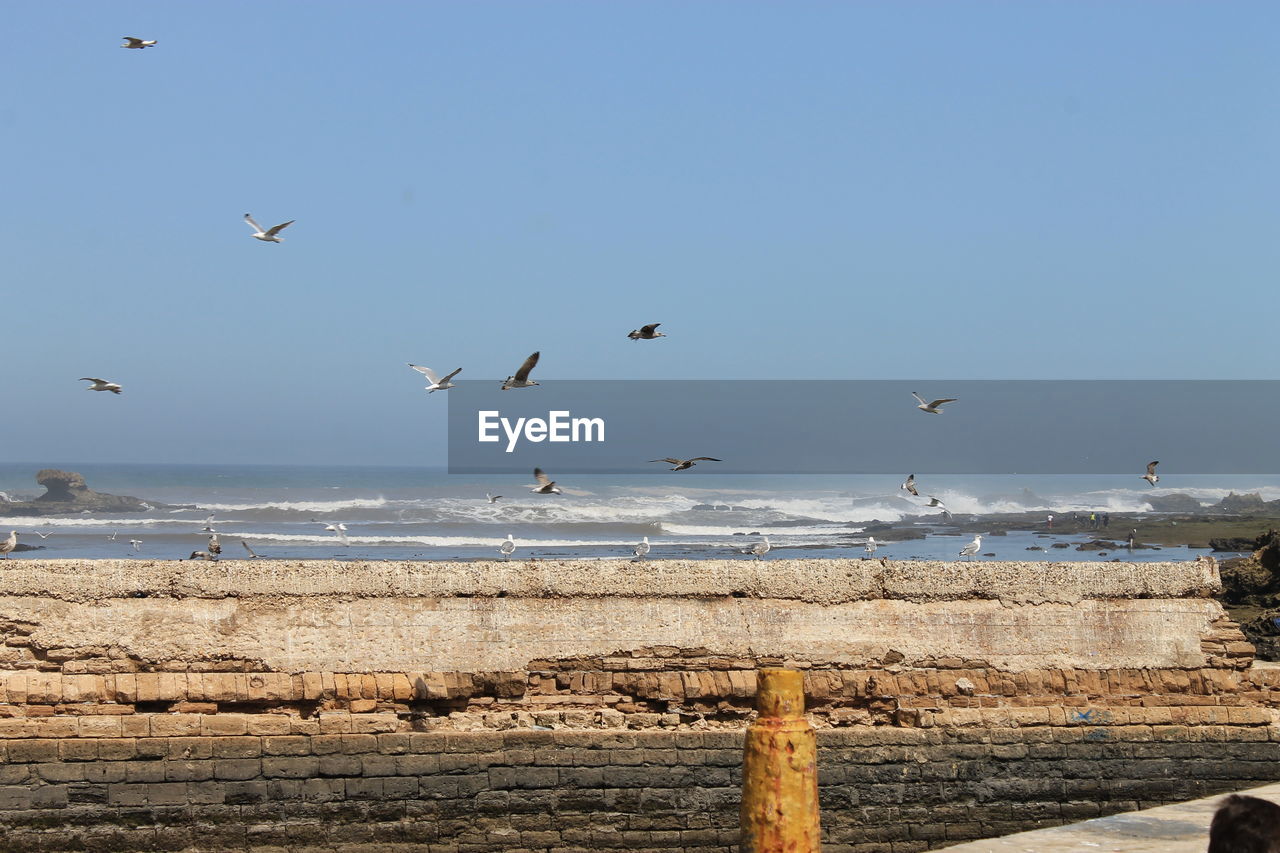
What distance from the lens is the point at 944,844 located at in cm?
782

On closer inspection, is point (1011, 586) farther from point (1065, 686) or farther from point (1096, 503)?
point (1096, 503)

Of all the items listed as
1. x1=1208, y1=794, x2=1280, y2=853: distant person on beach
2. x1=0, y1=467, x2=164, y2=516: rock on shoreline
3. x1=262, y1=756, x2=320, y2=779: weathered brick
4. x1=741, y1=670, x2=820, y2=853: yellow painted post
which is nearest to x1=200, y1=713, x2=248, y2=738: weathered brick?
x1=262, y1=756, x2=320, y2=779: weathered brick

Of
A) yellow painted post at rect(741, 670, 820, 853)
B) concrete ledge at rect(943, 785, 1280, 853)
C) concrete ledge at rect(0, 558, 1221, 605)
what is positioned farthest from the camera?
concrete ledge at rect(0, 558, 1221, 605)

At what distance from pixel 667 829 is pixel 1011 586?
8.06ft

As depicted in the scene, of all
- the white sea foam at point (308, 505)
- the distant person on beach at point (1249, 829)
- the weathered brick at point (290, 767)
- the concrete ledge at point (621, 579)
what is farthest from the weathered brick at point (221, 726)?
the white sea foam at point (308, 505)

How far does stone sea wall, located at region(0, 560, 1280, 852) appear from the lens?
7.36 m

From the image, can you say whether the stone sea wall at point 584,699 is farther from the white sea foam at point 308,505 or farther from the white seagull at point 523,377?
the white sea foam at point 308,505

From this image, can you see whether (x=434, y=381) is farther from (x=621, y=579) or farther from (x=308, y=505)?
(x=308, y=505)

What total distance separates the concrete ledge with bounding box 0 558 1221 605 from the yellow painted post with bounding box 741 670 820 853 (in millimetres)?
3459

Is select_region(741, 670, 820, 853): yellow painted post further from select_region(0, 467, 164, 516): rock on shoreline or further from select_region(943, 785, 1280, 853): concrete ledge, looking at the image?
select_region(0, 467, 164, 516): rock on shoreline

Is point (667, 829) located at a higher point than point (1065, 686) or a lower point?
lower

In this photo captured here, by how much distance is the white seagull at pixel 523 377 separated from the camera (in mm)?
14555

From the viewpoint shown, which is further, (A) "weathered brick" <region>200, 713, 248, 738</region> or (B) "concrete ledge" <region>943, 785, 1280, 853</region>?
(A) "weathered brick" <region>200, 713, 248, 738</region>

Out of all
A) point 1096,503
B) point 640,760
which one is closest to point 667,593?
point 640,760
